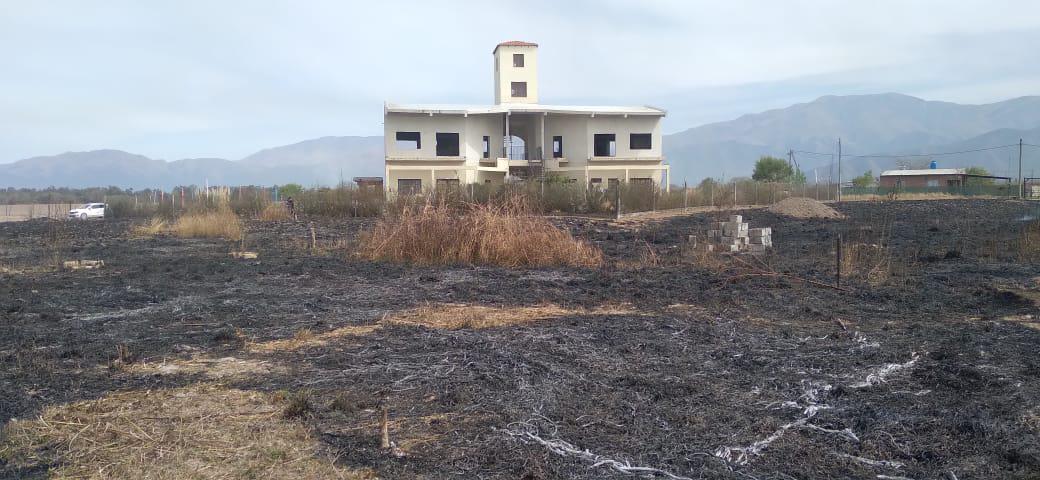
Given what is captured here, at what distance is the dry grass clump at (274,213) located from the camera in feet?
87.7

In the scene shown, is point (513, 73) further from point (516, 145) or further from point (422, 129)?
point (422, 129)

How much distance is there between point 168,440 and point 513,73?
1536 inches

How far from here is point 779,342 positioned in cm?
666

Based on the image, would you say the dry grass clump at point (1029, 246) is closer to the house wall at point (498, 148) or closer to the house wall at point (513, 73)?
the house wall at point (498, 148)

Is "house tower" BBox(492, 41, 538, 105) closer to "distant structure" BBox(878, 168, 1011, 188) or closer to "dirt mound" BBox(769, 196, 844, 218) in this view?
"dirt mound" BBox(769, 196, 844, 218)

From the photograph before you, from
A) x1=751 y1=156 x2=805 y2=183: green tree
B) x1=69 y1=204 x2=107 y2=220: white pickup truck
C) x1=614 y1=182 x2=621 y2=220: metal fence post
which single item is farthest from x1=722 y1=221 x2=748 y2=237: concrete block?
x1=751 y1=156 x2=805 y2=183: green tree

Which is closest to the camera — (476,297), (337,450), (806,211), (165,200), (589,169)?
(337,450)

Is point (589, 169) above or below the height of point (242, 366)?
above

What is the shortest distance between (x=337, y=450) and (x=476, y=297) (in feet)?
17.5

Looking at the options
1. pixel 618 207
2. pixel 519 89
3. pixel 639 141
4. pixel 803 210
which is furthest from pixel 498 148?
pixel 803 210

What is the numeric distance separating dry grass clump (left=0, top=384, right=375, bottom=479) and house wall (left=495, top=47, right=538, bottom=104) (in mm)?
37839

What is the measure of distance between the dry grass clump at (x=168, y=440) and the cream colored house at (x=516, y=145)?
105 feet

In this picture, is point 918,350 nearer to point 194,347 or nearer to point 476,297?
point 476,297

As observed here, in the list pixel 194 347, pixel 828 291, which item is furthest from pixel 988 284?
pixel 194 347
